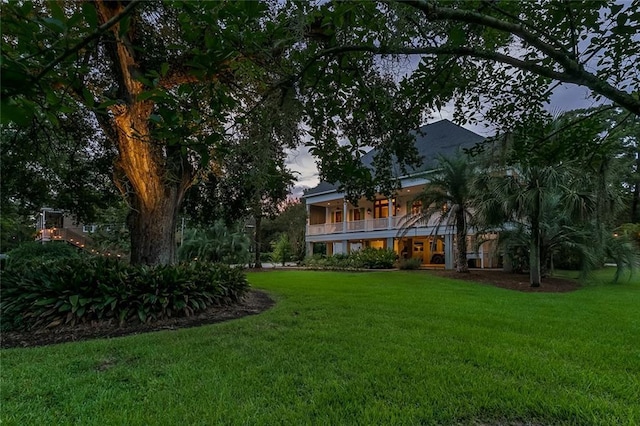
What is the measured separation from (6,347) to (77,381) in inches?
93.9

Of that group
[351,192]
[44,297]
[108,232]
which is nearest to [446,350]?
[351,192]

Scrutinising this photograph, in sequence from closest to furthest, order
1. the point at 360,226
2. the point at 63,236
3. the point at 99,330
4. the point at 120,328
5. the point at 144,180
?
the point at 99,330, the point at 120,328, the point at 144,180, the point at 360,226, the point at 63,236

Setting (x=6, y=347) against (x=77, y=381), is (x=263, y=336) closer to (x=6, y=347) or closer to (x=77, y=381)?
(x=77, y=381)

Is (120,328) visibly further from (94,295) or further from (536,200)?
(536,200)

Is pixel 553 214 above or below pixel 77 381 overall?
above

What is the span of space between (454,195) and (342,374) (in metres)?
11.7

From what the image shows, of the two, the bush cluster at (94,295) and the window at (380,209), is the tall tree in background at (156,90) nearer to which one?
the bush cluster at (94,295)

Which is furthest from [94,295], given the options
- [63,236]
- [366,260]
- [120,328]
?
[63,236]

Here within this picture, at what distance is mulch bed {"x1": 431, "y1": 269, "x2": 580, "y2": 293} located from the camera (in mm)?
10574

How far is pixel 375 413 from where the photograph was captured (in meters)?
2.54

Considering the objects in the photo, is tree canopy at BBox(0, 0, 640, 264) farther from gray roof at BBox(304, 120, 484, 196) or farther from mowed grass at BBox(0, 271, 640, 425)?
gray roof at BBox(304, 120, 484, 196)

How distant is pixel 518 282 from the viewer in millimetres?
11945

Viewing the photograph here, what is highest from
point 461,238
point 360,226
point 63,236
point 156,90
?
point 360,226

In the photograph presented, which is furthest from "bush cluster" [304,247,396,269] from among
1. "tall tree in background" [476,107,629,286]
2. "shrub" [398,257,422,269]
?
"tall tree in background" [476,107,629,286]
